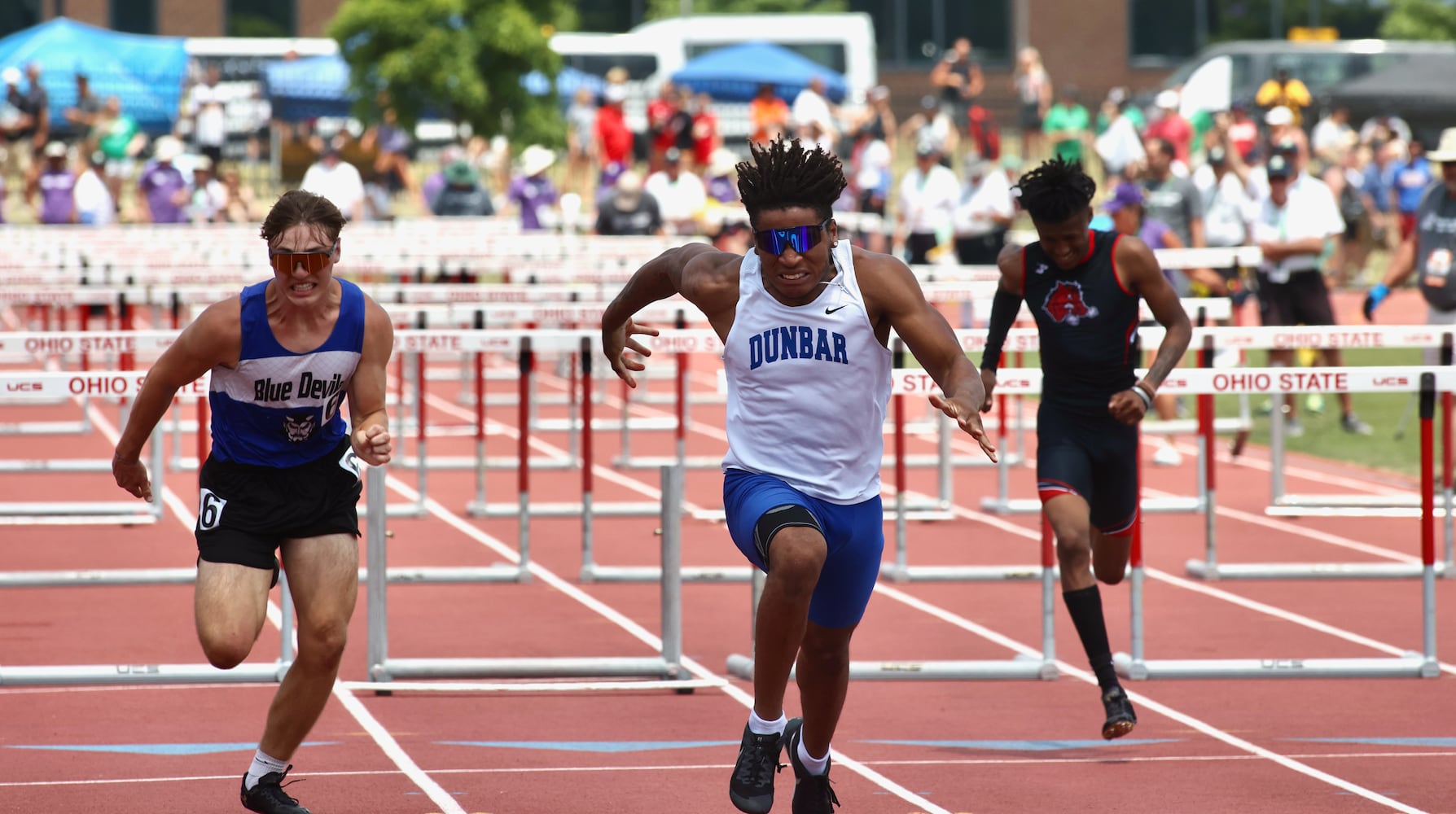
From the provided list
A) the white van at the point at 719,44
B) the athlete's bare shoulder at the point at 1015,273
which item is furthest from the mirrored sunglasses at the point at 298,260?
the white van at the point at 719,44

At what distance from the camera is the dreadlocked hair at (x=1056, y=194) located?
25.4ft

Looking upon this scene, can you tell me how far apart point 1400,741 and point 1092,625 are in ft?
3.99

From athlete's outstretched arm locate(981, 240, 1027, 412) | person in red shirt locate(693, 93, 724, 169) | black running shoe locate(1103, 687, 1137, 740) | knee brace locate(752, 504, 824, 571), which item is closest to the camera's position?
knee brace locate(752, 504, 824, 571)

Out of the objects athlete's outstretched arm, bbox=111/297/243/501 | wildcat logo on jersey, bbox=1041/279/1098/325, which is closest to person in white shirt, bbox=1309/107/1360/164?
wildcat logo on jersey, bbox=1041/279/1098/325

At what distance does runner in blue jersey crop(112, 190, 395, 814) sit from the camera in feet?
20.1

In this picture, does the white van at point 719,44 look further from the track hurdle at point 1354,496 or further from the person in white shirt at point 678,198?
the track hurdle at point 1354,496

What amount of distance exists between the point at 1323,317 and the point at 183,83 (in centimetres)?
2471

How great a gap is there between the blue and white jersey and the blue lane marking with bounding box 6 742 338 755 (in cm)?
157

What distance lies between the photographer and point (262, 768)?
20.5 ft

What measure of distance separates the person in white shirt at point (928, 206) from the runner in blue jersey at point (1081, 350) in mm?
14233

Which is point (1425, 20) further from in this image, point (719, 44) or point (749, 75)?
point (749, 75)

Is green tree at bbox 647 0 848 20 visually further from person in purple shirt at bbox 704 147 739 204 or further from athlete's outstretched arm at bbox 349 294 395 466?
athlete's outstretched arm at bbox 349 294 395 466

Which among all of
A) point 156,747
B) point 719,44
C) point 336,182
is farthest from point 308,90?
point 156,747

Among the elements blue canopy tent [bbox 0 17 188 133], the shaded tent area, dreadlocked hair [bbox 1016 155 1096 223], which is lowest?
dreadlocked hair [bbox 1016 155 1096 223]
